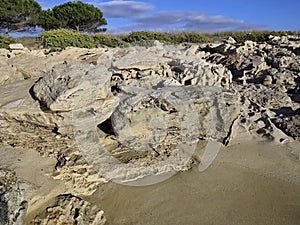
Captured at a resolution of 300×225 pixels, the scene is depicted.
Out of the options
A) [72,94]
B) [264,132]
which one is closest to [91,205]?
[72,94]

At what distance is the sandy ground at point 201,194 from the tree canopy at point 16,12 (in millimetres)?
16859

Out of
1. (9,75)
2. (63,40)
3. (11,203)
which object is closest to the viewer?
(11,203)

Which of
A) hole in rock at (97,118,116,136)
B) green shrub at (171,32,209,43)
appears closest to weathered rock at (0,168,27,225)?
hole in rock at (97,118,116,136)

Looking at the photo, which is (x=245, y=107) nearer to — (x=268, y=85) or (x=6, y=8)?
(x=268, y=85)

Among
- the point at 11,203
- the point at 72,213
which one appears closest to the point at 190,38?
the point at 72,213

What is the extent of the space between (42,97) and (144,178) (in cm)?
155

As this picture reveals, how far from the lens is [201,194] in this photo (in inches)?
126

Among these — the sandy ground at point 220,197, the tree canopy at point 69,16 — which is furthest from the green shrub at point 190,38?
the sandy ground at point 220,197

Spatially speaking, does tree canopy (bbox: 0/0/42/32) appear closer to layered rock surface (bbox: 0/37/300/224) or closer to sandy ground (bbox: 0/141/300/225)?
layered rock surface (bbox: 0/37/300/224)

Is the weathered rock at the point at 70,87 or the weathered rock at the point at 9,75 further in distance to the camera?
the weathered rock at the point at 9,75

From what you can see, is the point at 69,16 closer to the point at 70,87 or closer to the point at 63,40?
the point at 63,40

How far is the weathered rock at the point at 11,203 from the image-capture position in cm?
224

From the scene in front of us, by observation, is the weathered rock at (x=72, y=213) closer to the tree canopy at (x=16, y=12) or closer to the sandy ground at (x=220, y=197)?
A: the sandy ground at (x=220, y=197)

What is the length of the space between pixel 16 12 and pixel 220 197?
18.7 metres
